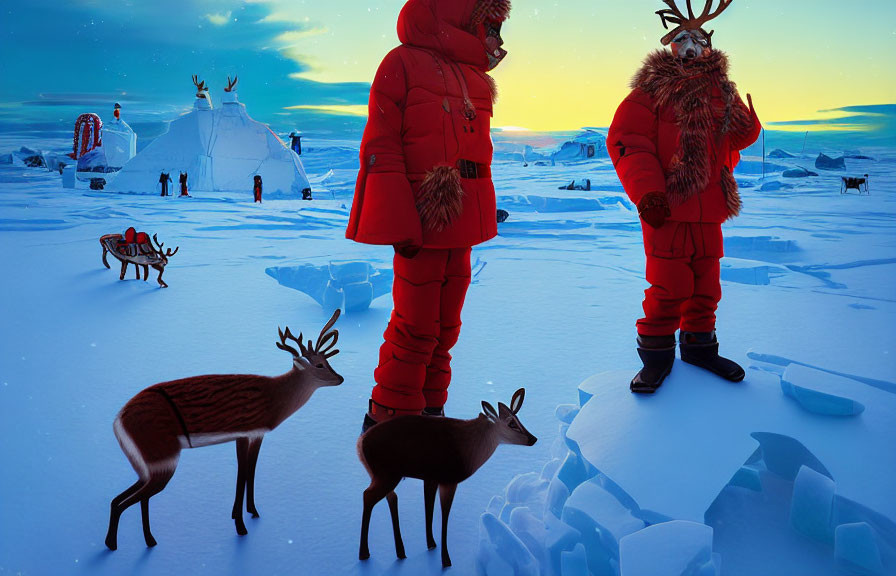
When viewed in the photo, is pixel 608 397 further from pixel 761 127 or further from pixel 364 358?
pixel 364 358

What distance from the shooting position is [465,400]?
2.72 meters

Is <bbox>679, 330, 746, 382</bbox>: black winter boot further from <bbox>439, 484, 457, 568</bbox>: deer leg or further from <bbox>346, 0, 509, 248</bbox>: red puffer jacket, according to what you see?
<bbox>439, 484, 457, 568</bbox>: deer leg

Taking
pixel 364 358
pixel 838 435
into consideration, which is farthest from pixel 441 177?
pixel 364 358

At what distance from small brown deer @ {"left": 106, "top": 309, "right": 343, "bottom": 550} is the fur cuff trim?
48 cm

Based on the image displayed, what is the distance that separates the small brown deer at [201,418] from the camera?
1.47m

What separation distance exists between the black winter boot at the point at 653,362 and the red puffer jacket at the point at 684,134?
Answer: 0.42 meters

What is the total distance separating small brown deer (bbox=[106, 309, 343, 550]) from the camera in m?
1.47

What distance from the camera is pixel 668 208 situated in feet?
6.66

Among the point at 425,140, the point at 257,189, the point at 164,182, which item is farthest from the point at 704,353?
the point at 164,182

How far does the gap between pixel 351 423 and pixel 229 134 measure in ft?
47.7

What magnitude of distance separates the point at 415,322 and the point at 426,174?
1.52 ft

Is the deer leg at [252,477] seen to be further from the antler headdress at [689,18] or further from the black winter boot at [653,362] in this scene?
the antler headdress at [689,18]

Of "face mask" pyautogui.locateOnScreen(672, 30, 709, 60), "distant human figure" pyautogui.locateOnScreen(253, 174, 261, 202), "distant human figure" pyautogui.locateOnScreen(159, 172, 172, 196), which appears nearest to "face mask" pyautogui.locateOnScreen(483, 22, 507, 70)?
"face mask" pyautogui.locateOnScreen(672, 30, 709, 60)

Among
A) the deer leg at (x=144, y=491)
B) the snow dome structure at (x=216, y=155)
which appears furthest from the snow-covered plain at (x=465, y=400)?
the snow dome structure at (x=216, y=155)
